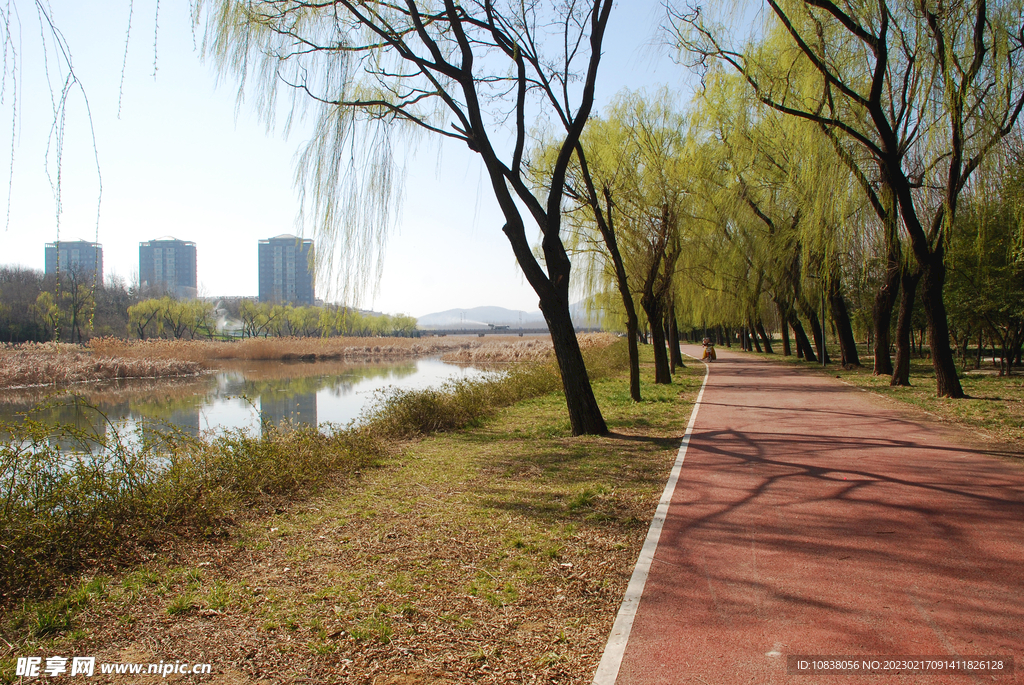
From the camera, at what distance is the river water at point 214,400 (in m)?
11.9

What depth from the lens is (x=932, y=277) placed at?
1199 cm

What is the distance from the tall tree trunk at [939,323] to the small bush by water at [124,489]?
1097cm

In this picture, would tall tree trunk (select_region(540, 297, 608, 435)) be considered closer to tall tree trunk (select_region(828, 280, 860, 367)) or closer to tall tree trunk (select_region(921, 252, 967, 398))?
tall tree trunk (select_region(921, 252, 967, 398))

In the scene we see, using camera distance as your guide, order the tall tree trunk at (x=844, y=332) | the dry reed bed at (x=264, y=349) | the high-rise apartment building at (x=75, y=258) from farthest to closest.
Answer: the dry reed bed at (x=264, y=349) → the tall tree trunk at (x=844, y=332) → the high-rise apartment building at (x=75, y=258)

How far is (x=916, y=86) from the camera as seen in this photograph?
10477 mm

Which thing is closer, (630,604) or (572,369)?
(630,604)

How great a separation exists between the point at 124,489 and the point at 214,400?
13285mm

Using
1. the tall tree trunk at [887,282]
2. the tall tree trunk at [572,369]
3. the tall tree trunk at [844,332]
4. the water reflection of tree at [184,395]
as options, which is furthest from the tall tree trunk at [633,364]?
the tall tree trunk at [844,332]

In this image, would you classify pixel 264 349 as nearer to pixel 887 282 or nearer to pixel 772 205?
pixel 772 205

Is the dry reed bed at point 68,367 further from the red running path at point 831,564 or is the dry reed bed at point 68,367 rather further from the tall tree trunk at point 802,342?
the tall tree trunk at point 802,342

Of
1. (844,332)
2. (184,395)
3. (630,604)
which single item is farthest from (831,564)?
(844,332)

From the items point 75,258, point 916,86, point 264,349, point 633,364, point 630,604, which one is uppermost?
point 916,86

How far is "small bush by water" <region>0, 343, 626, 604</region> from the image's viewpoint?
4.05 meters

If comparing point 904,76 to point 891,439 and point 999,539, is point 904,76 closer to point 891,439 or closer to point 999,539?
point 891,439
